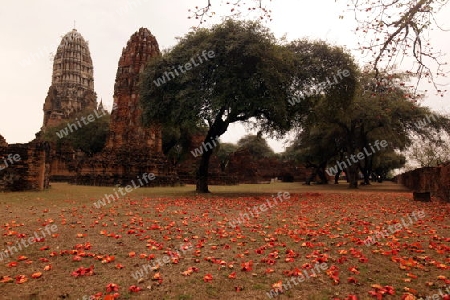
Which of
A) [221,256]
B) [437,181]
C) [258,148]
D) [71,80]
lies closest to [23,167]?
[221,256]

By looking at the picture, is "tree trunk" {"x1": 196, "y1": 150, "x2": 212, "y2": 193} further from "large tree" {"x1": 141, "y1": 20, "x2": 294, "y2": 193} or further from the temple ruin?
the temple ruin

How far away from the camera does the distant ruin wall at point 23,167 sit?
17188 mm

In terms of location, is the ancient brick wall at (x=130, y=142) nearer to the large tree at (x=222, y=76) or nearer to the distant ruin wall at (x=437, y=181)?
the large tree at (x=222, y=76)

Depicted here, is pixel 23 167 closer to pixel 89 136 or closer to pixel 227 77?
pixel 227 77

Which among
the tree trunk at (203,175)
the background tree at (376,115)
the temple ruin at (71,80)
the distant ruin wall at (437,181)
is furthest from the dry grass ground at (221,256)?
the temple ruin at (71,80)

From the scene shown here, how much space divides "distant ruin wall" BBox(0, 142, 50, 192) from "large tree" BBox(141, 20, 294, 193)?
6.38 meters

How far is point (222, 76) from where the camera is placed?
1677cm

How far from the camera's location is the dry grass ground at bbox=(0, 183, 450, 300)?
14.1ft

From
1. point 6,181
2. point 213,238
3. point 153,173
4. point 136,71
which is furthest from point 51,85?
point 213,238

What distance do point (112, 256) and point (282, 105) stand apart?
12515 millimetres

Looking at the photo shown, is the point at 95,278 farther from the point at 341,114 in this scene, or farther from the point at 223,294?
the point at 341,114

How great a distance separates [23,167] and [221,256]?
52.8 ft

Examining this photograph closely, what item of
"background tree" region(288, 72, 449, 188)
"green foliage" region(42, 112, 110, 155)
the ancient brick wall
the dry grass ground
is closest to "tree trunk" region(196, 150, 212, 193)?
"background tree" region(288, 72, 449, 188)

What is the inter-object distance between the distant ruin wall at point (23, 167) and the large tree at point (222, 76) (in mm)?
6384
